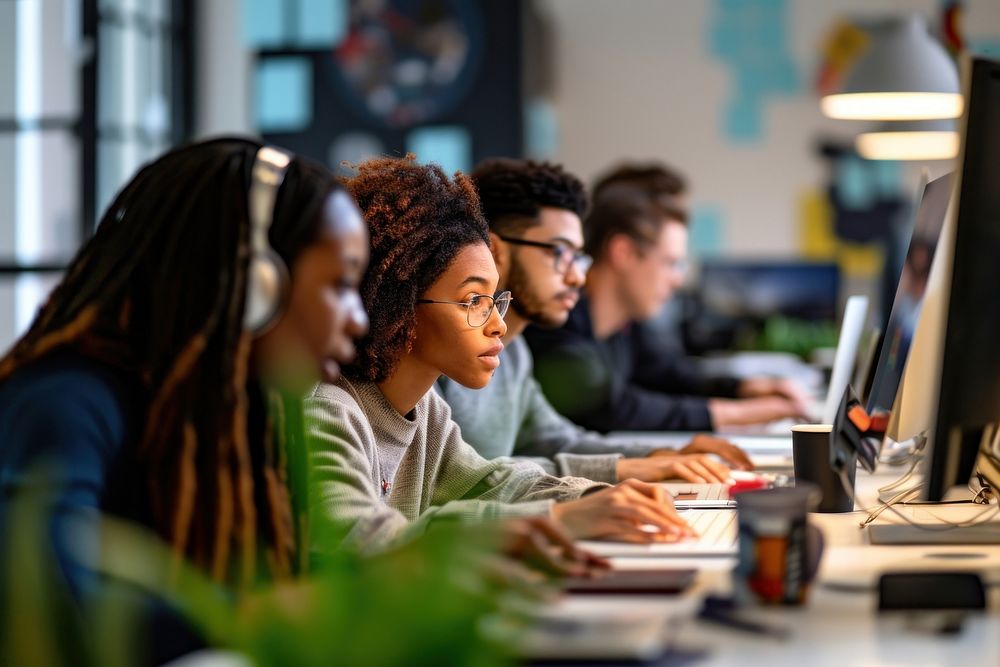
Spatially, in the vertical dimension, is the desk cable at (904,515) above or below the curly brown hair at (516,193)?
below

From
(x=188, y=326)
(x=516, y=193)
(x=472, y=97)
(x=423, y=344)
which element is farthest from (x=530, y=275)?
(x=472, y=97)

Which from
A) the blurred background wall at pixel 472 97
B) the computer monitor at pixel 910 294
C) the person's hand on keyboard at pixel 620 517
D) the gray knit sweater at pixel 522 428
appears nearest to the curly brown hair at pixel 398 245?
the person's hand on keyboard at pixel 620 517

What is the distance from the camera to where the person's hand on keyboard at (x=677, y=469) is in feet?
6.86

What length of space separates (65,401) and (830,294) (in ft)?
16.3

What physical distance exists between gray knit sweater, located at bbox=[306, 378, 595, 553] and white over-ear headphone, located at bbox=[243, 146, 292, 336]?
19cm

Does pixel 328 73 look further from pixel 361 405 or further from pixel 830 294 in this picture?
pixel 361 405

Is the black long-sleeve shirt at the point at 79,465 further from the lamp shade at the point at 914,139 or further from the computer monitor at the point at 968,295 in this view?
the lamp shade at the point at 914,139

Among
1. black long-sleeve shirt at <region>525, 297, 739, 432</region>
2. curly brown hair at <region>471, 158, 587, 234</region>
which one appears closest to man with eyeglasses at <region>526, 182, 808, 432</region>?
black long-sleeve shirt at <region>525, 297, 739, 432</region>

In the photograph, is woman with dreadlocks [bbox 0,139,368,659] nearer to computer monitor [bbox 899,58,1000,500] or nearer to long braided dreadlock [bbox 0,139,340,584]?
long braided dreadlock [bbox 0,139,340,584]

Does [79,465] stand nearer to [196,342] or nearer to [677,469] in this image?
[196,342]

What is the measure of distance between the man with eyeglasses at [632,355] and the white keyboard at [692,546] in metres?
1.37

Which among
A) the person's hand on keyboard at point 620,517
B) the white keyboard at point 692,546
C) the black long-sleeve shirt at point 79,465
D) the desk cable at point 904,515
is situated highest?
the black long-sleeve shirt at point 79,465

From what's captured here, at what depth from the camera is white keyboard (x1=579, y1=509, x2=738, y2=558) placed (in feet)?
4.80

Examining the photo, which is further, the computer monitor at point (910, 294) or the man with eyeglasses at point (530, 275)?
the man with eyeglasses at point (530, 275)
